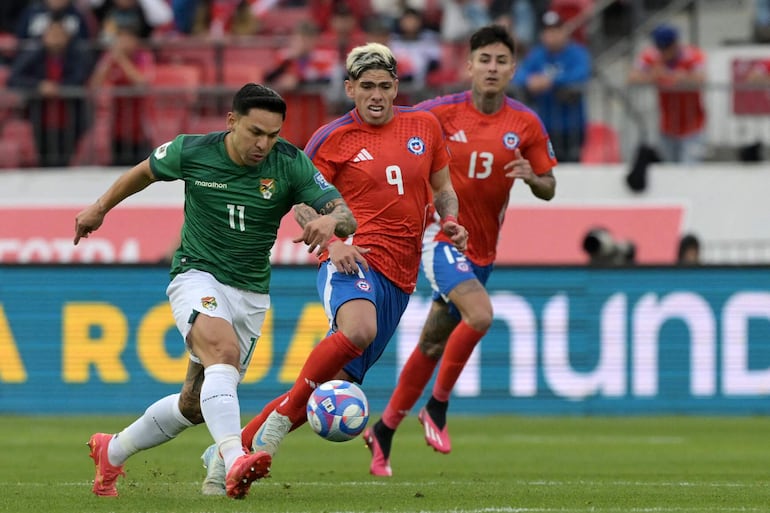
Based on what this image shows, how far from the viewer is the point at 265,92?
845 cm

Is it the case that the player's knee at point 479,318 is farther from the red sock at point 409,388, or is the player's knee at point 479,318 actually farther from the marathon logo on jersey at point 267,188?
the marathon logo on jersey at point 267,188

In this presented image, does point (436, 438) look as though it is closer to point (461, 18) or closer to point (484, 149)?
point (484, 149)

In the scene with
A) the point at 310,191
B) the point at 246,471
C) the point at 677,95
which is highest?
the point at 677,95

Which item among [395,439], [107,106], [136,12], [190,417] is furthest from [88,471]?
[136,12]

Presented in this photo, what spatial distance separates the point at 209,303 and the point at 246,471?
43.5 inches

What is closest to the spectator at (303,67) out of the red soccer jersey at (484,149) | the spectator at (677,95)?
the spectator at (677,95)

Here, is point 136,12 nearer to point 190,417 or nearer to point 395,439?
point 395,439

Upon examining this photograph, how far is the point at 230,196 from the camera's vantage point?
8680mm

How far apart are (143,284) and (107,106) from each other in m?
3.48

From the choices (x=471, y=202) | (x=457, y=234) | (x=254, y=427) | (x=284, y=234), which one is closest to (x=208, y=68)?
(x=284, y=234)

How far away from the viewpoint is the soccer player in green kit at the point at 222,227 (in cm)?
845

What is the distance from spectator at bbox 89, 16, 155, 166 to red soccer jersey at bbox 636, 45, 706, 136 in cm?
641

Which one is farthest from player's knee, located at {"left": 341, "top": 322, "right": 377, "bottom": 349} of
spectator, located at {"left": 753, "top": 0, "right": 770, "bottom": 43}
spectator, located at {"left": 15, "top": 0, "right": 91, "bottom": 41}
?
spectator, located at {"left": 753, "top": 0, "right": 770, "bottom": 43}

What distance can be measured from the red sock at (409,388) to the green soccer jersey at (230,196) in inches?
106
